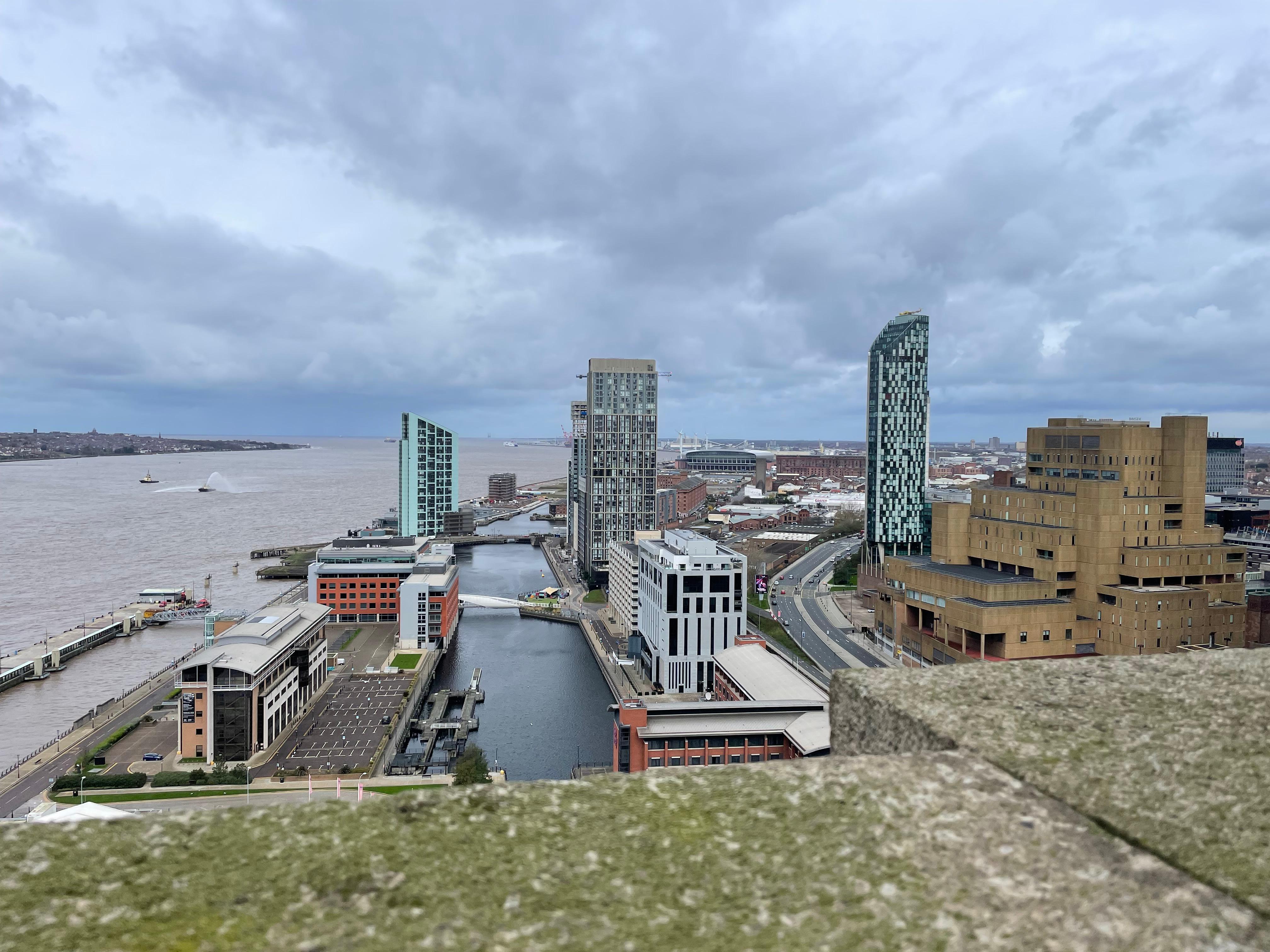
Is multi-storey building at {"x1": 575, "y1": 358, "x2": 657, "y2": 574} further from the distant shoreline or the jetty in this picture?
the distant shoreline

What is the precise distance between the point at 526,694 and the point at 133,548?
3074 cm

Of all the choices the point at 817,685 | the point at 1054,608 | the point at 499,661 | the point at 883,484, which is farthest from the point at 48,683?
the point at 883,484

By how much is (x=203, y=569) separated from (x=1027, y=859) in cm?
4164

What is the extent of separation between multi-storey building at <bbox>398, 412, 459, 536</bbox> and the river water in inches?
182

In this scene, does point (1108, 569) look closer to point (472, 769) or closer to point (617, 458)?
point (472, 769)

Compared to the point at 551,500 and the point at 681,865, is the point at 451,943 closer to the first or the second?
the point at 681,865

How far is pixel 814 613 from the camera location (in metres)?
28.6

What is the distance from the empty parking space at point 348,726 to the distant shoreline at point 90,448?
14748 centimetres

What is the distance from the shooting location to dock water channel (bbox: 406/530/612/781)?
55.8 ft

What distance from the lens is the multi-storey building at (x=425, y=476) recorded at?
4844 cm

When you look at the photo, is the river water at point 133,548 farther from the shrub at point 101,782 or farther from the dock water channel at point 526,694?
the shrub at point 101,782

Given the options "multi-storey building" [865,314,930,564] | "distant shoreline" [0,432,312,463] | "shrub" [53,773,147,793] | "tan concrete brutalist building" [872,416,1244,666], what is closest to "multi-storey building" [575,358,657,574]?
"multi-storey building" [865,314,930,564]

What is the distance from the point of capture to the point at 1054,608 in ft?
59.6

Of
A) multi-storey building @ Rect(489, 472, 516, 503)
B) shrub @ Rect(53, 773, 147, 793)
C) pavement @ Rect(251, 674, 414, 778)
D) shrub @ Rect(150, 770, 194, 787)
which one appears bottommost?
pavement @ Rect(251, 674, 414, 778)
